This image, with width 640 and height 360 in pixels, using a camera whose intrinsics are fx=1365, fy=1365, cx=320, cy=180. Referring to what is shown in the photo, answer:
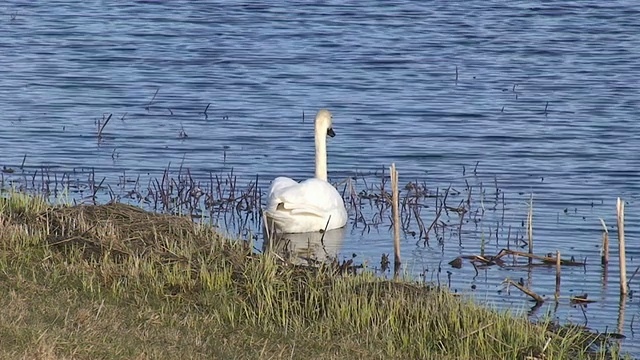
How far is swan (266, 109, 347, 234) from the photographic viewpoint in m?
13.2

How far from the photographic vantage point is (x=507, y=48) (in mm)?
26438

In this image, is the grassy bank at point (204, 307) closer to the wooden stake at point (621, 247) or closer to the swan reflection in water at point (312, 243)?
the wooden stake at point (621, 247)

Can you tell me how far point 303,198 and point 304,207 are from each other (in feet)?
0.31

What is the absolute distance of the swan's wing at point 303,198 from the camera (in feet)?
43.2

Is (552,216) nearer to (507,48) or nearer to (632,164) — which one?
(632,164)

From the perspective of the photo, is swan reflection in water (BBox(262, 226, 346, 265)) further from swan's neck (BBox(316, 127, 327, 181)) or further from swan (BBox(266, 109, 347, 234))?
swan's neck (BBox(316, 127, 327, 181))

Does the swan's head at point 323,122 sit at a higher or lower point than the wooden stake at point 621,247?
higher

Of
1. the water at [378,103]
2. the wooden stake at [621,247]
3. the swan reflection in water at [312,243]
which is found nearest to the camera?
the wooden stake at [621,247]

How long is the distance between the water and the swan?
11.3 inches

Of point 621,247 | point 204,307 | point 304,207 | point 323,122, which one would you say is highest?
point 323,122

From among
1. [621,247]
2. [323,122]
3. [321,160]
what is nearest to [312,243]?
[321,160]

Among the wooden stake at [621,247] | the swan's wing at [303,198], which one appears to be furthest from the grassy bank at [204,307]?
the swan's wing at [303,198]

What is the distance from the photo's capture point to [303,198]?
13281 millimetres

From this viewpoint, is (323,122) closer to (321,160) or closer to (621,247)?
(321,160)
